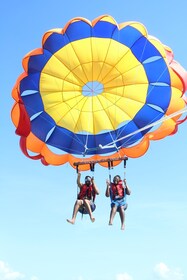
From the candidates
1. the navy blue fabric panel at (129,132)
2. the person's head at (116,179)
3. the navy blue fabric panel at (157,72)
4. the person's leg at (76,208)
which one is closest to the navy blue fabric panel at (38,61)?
the navy blue fabric panel at (157,72)

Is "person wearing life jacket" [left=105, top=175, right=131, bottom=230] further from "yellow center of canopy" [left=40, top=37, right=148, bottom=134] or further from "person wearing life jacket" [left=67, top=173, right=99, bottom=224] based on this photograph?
"yellow center of canopy" [left=40, top=37, right=148, bottom=134]

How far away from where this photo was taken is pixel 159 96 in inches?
499

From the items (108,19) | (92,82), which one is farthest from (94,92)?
(108,19)

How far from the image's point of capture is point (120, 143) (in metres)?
13.1

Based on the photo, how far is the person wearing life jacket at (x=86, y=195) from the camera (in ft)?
36.8

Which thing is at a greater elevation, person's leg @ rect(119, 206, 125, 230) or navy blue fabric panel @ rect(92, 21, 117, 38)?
navy blue fabric panel @ rect(92, 21, 117, 38)

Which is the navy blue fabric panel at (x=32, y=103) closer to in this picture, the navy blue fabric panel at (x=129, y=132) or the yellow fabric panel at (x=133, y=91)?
the yellow fabric panel at (x=133, y=91)

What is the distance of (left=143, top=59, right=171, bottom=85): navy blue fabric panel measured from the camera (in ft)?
40.1

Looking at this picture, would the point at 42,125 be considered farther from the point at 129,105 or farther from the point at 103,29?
the point at 103,29

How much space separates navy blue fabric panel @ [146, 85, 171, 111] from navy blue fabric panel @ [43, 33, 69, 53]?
7.94ft

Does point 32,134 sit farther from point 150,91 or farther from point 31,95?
point 150,91

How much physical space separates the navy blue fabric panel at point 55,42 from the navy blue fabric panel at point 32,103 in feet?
4.24

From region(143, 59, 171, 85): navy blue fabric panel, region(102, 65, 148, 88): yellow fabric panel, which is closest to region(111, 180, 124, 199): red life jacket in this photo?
region(102, 65, 148, 88): yellow fabric panel

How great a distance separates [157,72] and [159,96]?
63 centimetres
